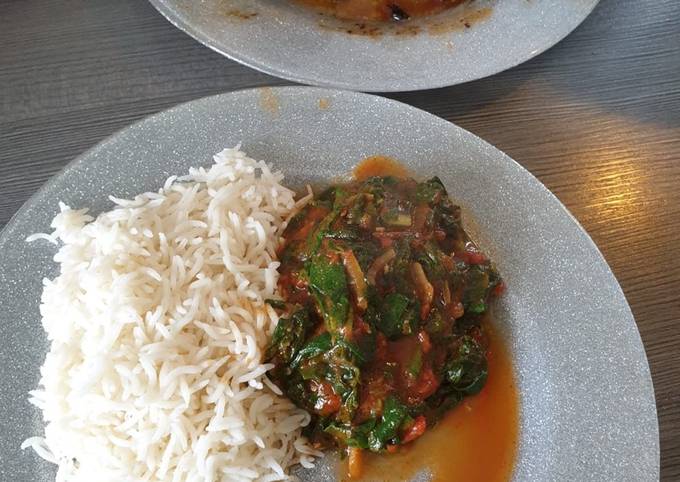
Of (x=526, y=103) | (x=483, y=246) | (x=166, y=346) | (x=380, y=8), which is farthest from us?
(x=380, y=8)

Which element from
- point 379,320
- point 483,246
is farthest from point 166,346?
point 483,246

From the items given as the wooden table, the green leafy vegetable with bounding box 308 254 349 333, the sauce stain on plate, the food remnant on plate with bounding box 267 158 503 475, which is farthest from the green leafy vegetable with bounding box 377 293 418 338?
the sauce stain on plate

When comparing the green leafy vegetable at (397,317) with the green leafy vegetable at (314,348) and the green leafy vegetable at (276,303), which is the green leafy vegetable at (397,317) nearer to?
the green leafy vegetable at (314,348)

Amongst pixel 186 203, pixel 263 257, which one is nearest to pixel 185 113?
pixel 186 203

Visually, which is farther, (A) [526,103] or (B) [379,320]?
(A) [526,103]

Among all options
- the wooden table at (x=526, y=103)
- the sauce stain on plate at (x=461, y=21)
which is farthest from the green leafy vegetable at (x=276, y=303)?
the sauce stain on plate at (x=461, y=21)

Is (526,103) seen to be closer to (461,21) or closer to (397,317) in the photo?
(461,21)

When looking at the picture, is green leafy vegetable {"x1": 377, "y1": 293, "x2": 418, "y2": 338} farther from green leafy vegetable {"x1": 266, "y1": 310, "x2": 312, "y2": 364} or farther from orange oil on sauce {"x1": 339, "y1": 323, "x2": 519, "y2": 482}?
orange oil on sauce {"x1": 339, "y1": 323, "x2": 519, "y2": 482}
